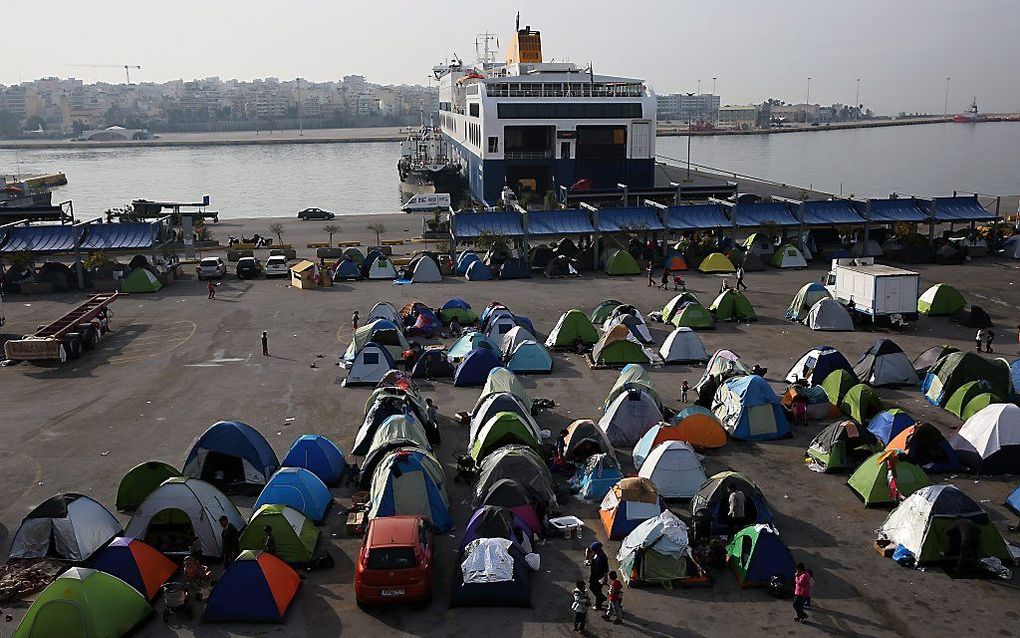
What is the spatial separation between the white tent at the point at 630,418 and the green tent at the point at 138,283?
83.3 ft

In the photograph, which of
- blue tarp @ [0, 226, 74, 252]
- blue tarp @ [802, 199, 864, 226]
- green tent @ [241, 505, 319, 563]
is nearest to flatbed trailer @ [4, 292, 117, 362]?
blue tarp @ [0, 226, 74, 252]

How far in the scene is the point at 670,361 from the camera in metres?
25.5

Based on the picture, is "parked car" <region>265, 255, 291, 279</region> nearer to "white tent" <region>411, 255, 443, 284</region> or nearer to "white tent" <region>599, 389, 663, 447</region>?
"white tent" <region>411, 255, 443, 284</region>

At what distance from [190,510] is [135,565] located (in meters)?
1.50

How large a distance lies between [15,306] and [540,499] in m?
28.9

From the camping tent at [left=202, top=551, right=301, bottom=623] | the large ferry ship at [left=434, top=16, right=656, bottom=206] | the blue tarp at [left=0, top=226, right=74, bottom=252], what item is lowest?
the camping tent at [left=202, top=551, right=301, bottom=623]

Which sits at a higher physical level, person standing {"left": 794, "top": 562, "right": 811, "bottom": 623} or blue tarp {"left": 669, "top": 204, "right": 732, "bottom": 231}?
blue tarp {"left": 669, "top": 204, "right": 732, "bottom": 231}

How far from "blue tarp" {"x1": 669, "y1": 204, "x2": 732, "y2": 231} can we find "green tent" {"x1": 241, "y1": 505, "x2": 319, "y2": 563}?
104 feet

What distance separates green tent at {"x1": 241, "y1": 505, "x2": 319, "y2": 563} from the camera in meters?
13.9

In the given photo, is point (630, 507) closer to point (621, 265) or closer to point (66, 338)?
point (66, 338)

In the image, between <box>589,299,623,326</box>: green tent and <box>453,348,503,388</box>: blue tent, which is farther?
<box>589,299,623,326</box>: green tent

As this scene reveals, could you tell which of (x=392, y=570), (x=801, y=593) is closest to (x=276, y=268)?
(x=392, y=570)

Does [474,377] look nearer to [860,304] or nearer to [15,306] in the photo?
[860,304]

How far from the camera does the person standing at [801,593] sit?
39.7 feet
